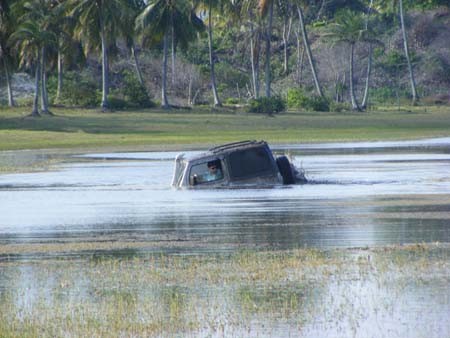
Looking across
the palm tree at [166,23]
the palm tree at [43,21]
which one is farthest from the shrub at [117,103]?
the palm tree at [43,21]

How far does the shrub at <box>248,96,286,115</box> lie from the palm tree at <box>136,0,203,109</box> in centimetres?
529

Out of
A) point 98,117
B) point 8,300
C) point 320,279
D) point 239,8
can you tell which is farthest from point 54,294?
point 239,8

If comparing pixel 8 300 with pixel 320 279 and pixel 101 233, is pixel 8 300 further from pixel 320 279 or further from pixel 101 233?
pixel 101 233

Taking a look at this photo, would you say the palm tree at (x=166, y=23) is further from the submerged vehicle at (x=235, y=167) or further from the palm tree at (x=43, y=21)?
the submerged vehicle at (x=235, y=167)

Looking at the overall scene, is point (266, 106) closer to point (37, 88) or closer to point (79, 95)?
point (79, 95)

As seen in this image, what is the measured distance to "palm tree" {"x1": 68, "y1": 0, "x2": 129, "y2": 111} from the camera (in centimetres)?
6956

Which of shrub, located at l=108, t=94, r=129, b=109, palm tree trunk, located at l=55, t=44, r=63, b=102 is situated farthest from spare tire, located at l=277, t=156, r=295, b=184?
palm tree trunk, located at l=55, t=44, r=63, b=102

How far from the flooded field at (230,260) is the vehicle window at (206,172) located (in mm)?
542

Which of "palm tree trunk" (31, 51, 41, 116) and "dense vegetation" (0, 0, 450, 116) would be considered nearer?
"palm tree trunk" (31, 51, 41, 116)

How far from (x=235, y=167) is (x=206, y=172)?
776mm

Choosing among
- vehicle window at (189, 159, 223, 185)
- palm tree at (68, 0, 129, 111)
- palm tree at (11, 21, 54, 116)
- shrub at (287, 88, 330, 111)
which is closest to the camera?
vehicle window at (189, 159, 223, 185)

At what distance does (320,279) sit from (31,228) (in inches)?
294

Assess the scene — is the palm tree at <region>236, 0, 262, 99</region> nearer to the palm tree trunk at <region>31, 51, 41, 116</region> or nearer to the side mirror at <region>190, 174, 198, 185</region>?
the palm tree trunk at <region>31, 51, 41, 116</region>

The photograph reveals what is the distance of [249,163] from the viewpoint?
1017 inches
